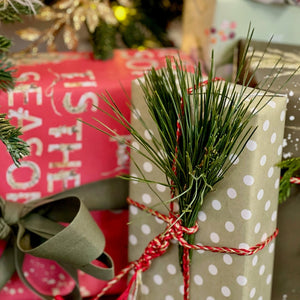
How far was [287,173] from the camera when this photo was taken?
0.57m

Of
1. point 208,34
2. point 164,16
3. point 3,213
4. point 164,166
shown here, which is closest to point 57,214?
point 3,213

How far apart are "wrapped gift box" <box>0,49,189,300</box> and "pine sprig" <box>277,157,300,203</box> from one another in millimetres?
198

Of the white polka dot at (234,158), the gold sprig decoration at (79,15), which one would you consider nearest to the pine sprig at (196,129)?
the white polka dot at (234,158)

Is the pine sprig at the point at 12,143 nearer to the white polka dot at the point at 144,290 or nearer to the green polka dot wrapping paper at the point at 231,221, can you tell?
the green polka dot wrapping paper at the point at 231,221

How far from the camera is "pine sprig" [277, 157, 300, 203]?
0.55 meters

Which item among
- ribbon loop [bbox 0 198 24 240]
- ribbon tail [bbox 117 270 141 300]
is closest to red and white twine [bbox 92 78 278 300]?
ribbon tail [bbox 117 270 141 300]

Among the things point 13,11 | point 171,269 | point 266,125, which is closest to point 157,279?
point 171,269

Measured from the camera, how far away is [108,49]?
0.75 metres

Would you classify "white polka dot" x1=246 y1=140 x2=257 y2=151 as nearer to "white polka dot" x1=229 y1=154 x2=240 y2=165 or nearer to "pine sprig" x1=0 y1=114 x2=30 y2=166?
"white polka dot" x1=229 y1=154 x2=240 y2=165

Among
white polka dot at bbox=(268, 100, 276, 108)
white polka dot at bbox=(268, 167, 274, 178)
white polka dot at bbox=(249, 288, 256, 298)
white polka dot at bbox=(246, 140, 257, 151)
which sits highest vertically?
white polka dot at bbox=(268, 100, 276, 108)

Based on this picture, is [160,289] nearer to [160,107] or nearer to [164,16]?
[160,107]

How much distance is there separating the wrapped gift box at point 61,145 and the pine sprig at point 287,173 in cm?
20

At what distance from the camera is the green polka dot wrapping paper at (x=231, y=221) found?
0.51m

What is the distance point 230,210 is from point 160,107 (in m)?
0.13
